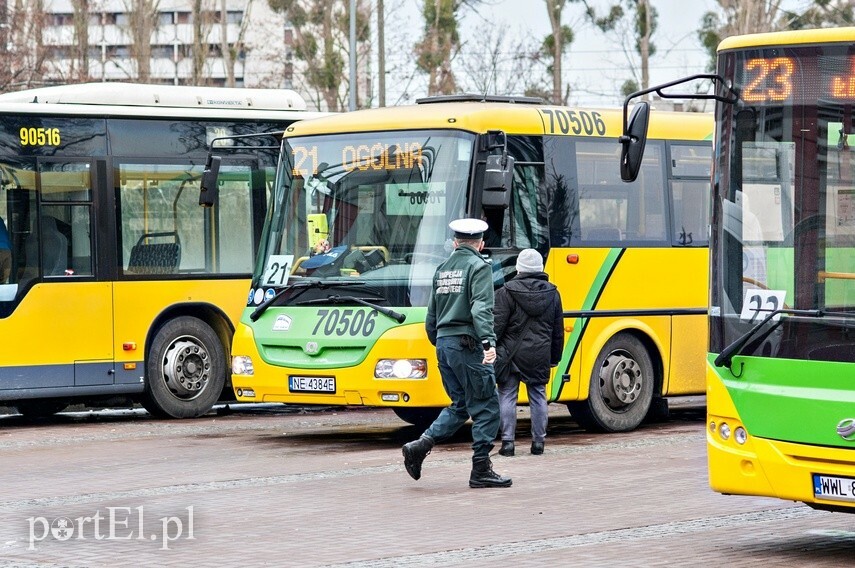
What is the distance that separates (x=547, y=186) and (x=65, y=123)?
5.26m

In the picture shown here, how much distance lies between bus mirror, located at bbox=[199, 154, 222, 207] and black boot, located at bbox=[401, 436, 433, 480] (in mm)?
5420

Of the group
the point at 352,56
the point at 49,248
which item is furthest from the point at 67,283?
the point at 352,56

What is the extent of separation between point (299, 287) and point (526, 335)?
237 cm

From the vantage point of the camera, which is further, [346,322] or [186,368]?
[186,368]

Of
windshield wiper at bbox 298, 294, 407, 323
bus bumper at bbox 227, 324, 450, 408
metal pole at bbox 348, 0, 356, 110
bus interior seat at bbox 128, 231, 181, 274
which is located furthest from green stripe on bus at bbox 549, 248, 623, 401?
metal pole at bbox 348, 0, 356, 110

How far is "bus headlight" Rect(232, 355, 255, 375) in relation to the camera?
50.6ft

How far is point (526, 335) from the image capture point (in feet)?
46.4

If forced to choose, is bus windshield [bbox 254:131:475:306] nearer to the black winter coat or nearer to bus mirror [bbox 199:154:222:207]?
the black winter coat

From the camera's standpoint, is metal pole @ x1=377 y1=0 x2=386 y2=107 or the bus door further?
metal pole @ x1=377 y1=0 x2=386 y2=107

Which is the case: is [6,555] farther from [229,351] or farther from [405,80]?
[405,80]

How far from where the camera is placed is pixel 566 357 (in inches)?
612

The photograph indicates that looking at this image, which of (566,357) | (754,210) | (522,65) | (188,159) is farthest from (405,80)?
(754,210)

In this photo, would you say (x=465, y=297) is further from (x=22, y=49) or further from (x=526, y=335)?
(x=22, y=49)

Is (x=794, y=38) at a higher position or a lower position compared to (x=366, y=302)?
higher
